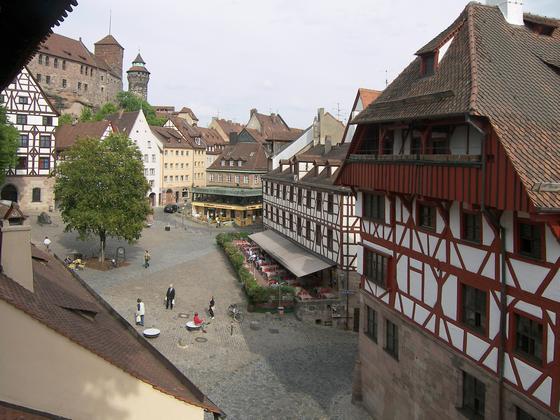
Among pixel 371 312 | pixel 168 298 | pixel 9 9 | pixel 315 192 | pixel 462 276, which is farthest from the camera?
pixel 315 192

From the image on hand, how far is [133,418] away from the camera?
9.66m

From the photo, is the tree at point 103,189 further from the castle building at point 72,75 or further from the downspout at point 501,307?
the castle building at point 72,75

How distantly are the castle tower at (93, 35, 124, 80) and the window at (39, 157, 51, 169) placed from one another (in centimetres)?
6244

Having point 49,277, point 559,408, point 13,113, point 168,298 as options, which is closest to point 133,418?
point 49,277

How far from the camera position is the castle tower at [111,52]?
114625 mm

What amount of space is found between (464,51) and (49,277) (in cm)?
1307

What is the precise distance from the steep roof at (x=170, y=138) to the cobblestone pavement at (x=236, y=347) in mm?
38778

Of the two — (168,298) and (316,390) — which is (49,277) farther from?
(168,298)

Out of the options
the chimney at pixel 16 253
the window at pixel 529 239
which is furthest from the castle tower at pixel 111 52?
the window at pixel 529 239

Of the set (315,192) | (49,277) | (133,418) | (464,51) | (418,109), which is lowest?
(133,418)

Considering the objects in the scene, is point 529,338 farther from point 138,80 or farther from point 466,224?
point 138,80

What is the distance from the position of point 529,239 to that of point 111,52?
386 ft

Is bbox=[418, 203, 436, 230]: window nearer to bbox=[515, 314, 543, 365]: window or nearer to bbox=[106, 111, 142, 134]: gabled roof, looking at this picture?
bbox=[515, 314, 543, 365]: window

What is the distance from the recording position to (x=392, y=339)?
17156 mm
